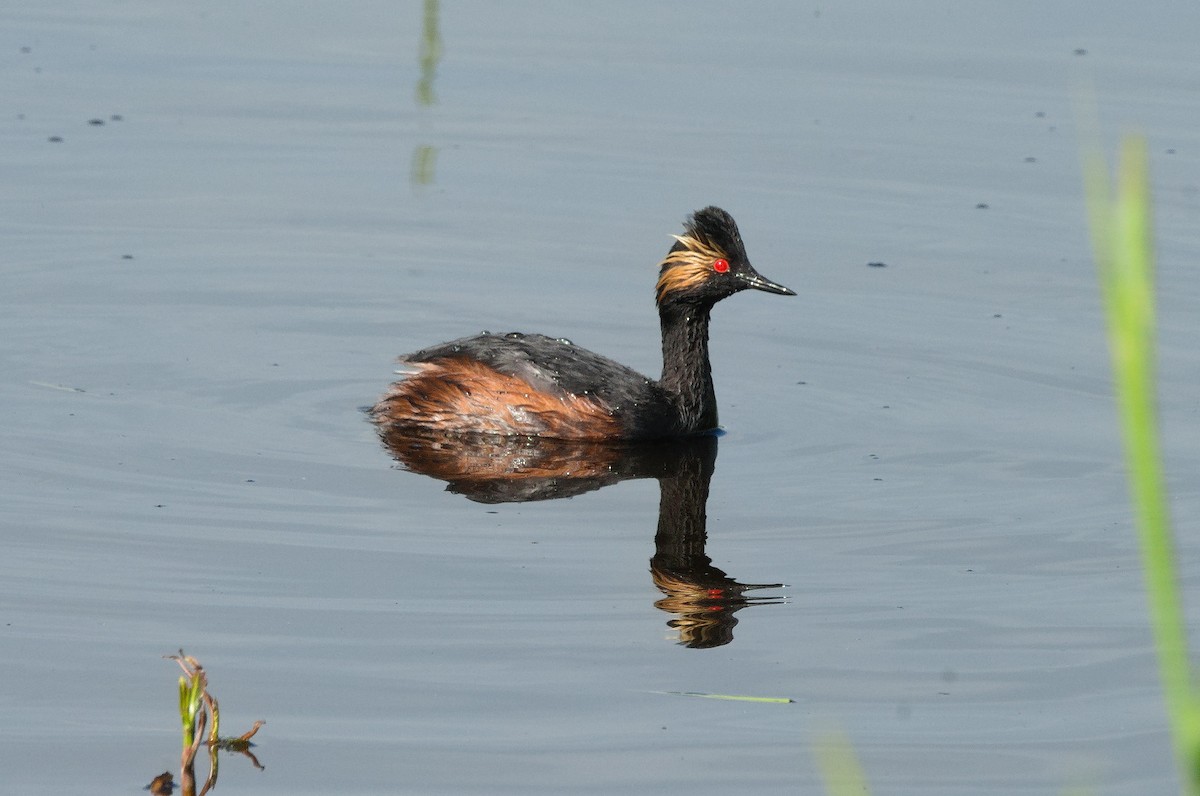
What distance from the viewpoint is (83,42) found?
51.5ft

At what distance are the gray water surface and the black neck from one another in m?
0.24

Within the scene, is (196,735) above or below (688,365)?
below

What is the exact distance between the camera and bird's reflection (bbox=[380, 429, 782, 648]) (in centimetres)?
698

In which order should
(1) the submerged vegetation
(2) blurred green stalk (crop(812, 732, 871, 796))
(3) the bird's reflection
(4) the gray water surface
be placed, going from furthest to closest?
(3) the bird's reflection, (4) the gray water surface, (2) blurred green stalk (crop(812, 732, 871, 796)), (1) the submerged vegetation

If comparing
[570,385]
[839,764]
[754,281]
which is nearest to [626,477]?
[570,385]

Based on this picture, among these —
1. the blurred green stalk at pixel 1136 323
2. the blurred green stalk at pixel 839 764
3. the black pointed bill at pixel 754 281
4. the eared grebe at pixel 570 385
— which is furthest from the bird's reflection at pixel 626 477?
the blurred green stalk at pixel 1136 323

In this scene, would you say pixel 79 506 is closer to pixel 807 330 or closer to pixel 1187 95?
pixel 807 330

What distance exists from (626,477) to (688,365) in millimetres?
1088

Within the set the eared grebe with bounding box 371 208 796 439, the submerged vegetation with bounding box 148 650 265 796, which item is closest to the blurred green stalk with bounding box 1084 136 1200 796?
the submerged vegetation with bounding box 148 650 265 796

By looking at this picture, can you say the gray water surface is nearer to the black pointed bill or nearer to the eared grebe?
the eared grebe

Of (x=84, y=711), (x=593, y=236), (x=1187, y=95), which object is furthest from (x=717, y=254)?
(x=1187, y=95)

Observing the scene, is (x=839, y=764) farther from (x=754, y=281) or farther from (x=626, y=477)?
(x=754, y=281)

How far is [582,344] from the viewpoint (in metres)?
10.7

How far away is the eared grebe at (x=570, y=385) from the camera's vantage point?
9.21 m
